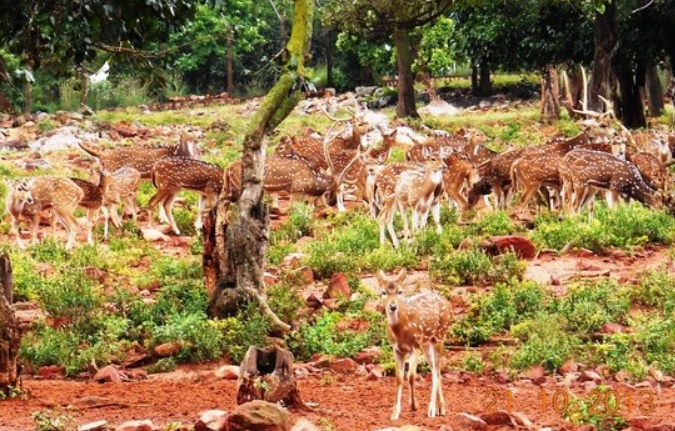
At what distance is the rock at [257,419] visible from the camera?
823 centimetres

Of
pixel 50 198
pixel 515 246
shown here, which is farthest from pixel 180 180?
pixel 515 246

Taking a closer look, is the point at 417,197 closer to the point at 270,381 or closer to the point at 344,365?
the point at 344,365

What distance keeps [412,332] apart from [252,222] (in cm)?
438

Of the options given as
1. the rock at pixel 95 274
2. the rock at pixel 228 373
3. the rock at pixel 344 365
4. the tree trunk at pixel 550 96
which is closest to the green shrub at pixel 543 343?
the rock at pixel 344 365

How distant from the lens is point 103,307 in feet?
45.1

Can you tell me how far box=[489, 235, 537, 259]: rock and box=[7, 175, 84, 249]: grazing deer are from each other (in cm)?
611

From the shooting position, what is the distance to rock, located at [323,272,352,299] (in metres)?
14.4

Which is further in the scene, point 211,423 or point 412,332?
point 412,332

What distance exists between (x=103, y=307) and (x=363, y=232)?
Answer: 17.6 ft

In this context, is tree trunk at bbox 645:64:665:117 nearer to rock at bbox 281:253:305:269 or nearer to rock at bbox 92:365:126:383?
rock at bbox 281:253:305:269

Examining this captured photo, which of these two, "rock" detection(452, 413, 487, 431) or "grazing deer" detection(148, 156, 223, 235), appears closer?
"rock" detection(452, 413, 487, 431)

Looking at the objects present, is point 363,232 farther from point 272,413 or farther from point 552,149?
point 272,413

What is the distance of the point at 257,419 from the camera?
826cm

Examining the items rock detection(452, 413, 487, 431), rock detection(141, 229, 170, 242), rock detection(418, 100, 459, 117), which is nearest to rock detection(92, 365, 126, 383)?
rock detection(452, 413, 487, 431)
